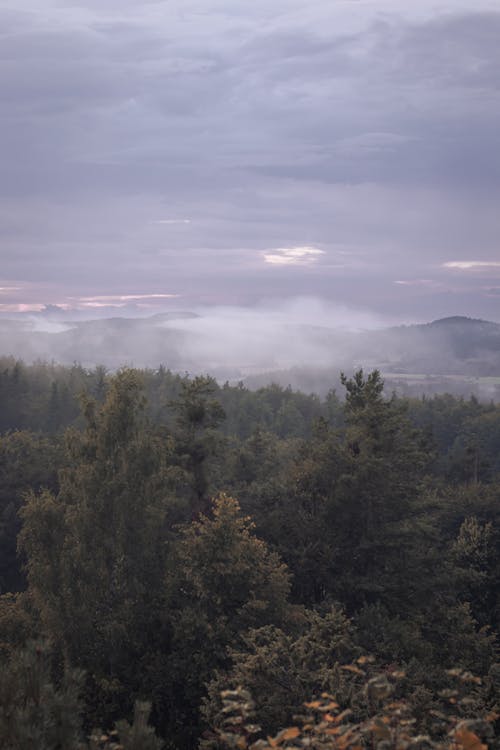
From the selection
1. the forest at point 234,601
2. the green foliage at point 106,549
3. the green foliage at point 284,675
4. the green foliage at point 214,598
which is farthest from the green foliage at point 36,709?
the green foliage at point 214,598

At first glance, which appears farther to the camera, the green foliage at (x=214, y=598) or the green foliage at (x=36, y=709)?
the green foliage at (x=214, y=598)

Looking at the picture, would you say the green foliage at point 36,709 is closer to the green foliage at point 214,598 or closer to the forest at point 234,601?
the forest at point 234,601

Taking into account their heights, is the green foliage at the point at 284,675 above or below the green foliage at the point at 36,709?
below

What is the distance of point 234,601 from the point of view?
21641 mm

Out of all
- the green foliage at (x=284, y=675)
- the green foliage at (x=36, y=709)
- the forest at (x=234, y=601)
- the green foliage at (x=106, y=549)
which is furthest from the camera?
the green foliage at (x=106, y=549)

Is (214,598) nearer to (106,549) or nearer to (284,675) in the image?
(106,549)

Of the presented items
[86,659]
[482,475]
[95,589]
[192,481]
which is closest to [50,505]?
[95,589]

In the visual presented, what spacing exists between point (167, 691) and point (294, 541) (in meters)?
11.6

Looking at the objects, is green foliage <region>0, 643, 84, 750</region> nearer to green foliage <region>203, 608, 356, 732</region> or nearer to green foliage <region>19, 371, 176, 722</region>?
green foliage <region>203, 608, 356, 732</region>

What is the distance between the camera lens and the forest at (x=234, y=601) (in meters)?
10.4

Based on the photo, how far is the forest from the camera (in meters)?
10.4

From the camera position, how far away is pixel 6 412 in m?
108

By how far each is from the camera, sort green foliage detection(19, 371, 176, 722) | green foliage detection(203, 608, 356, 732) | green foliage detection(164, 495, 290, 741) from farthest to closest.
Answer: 1. green foliage detection(19, 371, 176, 722)
2. green foliage detection(164, 495, 290, 741)
3. green foliage detection(203, 608, 356, 732)

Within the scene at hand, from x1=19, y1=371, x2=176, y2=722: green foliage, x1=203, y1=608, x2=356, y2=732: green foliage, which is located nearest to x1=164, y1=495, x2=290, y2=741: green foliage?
x1=19, y1=371, x2=176, y2=722: green foliage
